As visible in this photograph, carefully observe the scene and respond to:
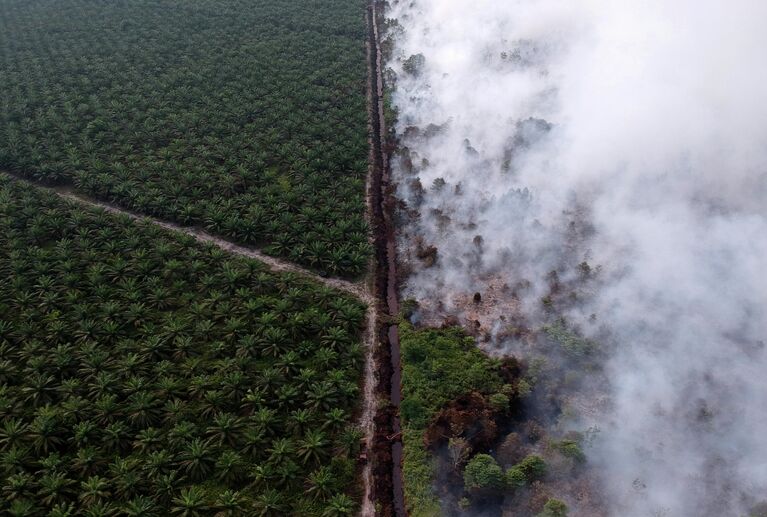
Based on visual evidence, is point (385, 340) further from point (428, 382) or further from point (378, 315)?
point (428, 382)

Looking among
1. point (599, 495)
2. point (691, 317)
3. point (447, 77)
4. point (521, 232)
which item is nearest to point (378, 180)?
point (521, 232)

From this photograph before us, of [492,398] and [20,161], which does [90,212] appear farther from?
[492,398]

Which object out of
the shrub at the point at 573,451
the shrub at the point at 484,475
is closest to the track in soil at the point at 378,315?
the shrub at the point at 484,475

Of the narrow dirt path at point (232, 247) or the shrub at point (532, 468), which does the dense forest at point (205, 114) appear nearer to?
the narrow dirt path at point (232, 247)

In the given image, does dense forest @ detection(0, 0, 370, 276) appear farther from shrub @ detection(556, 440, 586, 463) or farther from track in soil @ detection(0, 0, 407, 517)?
shrub @ detection(556, 440, 586, 463)

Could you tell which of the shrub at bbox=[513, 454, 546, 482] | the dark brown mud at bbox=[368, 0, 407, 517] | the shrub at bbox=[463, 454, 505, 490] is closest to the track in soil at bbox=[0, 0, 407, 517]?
the dark brown mud at bbox=[368, 0, 407, 517]
